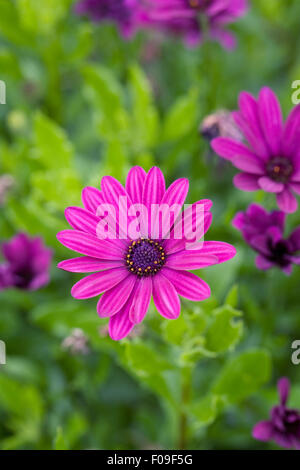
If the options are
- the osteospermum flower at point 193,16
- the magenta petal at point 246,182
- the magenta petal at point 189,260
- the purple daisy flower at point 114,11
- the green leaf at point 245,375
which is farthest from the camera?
the purple daisy flower at point 114,11

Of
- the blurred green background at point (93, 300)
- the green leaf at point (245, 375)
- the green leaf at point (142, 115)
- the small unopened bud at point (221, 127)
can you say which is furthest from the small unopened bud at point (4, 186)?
the green leaf at point (245, 375)

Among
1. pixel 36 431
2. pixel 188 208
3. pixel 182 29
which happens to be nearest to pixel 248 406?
pixel 36 431

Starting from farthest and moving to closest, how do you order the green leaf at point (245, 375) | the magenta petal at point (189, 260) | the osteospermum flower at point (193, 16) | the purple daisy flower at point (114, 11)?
the purple daisy flower at point (114, 11) < the osteospermum flower at point (193, 16) < the green leaf at point (245, 375) < the magenta petal at point (189, 260)

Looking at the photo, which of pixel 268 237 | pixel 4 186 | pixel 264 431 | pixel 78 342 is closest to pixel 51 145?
pixel 4 186

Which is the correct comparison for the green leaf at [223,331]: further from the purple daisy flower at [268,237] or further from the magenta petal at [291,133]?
the magenta petal at [291,133]

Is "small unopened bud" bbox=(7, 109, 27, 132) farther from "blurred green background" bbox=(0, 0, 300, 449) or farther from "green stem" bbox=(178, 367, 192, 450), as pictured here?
"green stem" bbox=(178, 367, 192, 450)

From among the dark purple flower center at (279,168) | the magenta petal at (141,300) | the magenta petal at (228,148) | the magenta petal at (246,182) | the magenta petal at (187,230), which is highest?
the magenta petal at (228,148)
